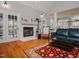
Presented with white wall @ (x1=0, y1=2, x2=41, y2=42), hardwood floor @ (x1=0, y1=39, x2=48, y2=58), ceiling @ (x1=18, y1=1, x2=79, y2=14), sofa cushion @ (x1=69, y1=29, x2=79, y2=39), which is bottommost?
hardwood floor @ (x1=0, y1=39, x2=48, y2=58)

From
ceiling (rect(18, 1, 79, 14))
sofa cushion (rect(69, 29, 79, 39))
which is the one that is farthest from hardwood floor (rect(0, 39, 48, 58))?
ceiling (rect(18, 1, 79, 14))

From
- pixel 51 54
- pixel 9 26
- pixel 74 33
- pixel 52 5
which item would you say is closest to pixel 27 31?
pixel 9 26

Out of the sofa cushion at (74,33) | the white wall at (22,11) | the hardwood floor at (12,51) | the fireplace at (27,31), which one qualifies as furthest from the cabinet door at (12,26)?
the sofa cushion at (74,33)

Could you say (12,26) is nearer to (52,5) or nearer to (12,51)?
(12,51)

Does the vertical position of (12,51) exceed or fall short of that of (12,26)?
it falls short

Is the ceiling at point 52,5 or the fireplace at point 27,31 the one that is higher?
the ceiling at point 52,5

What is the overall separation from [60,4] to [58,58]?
494 cm

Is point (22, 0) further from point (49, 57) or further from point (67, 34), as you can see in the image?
point (49, 57)

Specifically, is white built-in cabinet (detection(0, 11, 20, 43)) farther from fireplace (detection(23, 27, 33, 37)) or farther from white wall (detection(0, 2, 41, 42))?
fireplace (detection(23, 27, 33, 37))

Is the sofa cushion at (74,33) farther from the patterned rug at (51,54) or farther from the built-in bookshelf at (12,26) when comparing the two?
the built-in bookshelf at (12,26)

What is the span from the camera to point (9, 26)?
4.86 metres

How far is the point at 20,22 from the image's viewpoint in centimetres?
522

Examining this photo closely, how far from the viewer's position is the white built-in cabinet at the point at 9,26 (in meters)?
4.52

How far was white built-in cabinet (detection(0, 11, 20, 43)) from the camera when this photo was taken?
14.8ft
